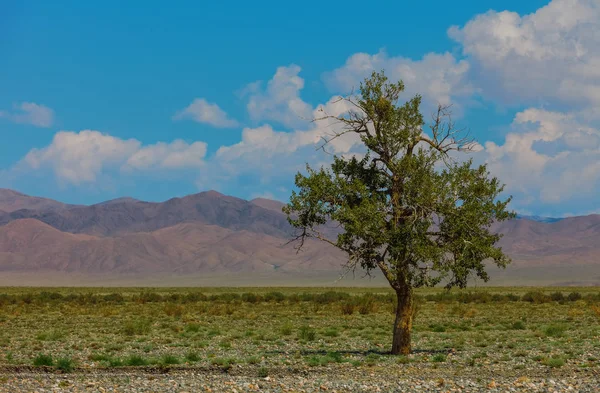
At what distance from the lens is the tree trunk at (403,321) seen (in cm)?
2639

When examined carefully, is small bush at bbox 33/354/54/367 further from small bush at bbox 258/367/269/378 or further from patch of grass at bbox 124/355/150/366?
small bush at bbox 258/367/269/378

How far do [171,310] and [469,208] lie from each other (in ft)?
120

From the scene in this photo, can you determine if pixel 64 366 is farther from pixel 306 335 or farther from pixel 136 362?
pixel 306 335

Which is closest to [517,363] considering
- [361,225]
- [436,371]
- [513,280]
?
[436,371]

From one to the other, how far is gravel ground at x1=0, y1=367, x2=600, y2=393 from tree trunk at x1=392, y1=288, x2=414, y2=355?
3649 mm

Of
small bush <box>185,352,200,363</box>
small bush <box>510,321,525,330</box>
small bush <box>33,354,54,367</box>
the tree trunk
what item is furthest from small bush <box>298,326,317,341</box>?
small bush <box>33,354,54,367</box>

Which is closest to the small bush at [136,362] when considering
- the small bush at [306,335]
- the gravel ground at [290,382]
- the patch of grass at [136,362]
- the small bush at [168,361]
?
the patch of grass at [136,362]

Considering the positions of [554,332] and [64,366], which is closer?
[64,366]

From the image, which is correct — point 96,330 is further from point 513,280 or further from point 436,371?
point 513,280

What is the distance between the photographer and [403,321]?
2672 centimetres

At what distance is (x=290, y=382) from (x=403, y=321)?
6.97 metres

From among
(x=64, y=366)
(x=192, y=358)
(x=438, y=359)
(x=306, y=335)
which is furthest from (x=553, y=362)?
(x=64, y=366)

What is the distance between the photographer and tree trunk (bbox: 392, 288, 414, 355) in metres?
26.4

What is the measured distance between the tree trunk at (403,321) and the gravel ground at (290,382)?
3649 mm
